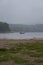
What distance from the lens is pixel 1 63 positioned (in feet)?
58.4

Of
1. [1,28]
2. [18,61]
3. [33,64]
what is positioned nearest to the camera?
[33,64]

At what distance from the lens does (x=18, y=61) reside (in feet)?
61.6

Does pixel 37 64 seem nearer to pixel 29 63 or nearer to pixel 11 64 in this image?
pixel 29 63

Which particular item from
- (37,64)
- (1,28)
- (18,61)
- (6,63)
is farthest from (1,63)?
(1,28)

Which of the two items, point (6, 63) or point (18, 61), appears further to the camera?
point (18, 61)

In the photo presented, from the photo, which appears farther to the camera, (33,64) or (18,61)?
(18,61)

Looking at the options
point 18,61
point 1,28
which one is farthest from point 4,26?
point 18,61

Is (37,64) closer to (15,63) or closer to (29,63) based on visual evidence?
(29,63)

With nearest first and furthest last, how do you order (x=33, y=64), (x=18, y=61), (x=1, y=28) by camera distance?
(x=33, y=64) < (x=18, y=61) < (x=1, y=28)

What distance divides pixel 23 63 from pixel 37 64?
1.32 meters

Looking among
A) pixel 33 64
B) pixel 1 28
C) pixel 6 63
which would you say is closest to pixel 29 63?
pixel 33 64

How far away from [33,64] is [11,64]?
1.92 meters

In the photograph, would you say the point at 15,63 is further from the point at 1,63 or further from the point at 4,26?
the point at 4,26

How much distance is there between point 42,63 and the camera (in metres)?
17.7
